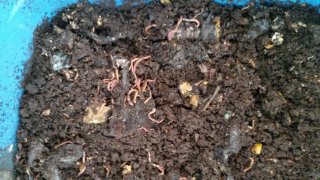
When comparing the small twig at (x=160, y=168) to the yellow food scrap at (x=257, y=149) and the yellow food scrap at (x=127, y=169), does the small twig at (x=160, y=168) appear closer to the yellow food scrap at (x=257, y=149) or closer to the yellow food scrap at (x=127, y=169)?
the yellow food scrap at (x=127, y=169)

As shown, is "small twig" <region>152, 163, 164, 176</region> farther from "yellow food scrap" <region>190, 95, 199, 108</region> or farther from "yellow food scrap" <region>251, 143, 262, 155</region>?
"yellow food scrap" <region>251, 143, 262, 155</region>

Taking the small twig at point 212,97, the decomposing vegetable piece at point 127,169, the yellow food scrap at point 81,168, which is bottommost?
the decomposing vegetable piece at point 127,169

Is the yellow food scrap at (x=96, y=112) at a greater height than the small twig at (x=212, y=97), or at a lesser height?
greater

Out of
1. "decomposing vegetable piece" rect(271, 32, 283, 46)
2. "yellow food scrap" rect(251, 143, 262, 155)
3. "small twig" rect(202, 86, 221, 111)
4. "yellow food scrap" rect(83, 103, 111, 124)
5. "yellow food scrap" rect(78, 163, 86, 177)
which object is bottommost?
"yellow food scrap" rect(251, 143, 262, 155)

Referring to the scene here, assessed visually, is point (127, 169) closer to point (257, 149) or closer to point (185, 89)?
point (185, 89)

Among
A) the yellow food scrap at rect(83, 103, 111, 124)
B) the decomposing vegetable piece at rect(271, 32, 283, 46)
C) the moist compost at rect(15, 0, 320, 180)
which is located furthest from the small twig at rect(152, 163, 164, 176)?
the decomposing vegetable piece at rect(271, 32, 283, 46)

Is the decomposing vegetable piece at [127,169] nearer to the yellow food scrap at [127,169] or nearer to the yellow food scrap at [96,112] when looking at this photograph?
the yellow food scrap at [127,169]

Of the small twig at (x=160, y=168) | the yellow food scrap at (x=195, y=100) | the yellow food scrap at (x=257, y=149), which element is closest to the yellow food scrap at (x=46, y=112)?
the small twig at (x=160, y=168)

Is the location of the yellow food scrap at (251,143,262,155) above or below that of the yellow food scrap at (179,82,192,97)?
below

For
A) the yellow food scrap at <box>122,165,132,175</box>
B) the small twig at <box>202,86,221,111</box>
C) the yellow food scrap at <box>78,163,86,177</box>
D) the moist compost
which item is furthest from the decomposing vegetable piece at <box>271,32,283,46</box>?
the yellow food scrap at <box>78,163,86,177</box>
